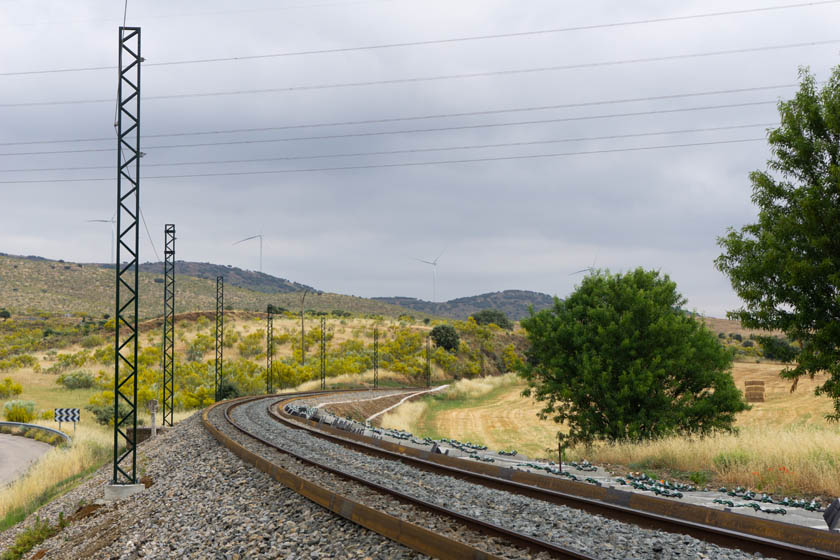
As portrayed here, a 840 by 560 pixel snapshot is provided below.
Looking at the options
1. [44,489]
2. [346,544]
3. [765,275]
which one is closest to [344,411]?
[44,489]

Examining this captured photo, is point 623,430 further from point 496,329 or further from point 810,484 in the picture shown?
point 496,329

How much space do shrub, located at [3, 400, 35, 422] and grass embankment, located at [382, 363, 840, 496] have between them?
88.2ft

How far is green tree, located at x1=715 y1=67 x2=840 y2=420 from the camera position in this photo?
16031mm

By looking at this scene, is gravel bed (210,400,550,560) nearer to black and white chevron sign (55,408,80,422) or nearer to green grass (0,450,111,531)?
green grass (0,450,111,531)

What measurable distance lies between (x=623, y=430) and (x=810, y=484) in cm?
1146

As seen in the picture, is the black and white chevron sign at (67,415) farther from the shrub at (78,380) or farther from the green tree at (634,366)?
the green tree at (634,366)

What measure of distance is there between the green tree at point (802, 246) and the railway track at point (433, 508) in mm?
8860

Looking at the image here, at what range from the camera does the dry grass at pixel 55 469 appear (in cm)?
2344

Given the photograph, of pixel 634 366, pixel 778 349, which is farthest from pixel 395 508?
pixel 634 366

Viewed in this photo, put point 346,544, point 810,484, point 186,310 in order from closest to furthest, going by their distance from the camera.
A: point 346,544
point 810,484
point 186,310

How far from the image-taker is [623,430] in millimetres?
24172

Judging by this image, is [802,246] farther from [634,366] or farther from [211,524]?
[211,524]

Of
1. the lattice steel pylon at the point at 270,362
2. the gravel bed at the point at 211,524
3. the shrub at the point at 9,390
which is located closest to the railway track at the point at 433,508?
the gravel bed at the point at 211,524

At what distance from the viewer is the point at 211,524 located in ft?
37.0
